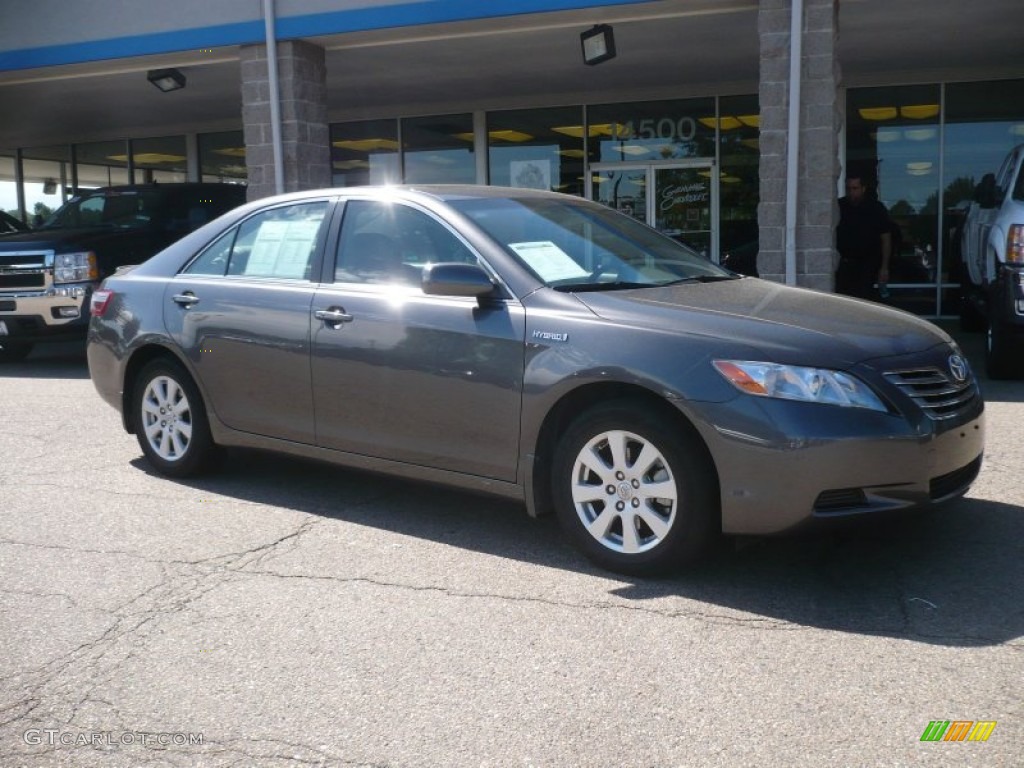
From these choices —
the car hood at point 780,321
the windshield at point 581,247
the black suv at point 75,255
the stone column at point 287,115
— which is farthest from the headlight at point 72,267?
the car hood at point 780,321

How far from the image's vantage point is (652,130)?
16547 millimetres

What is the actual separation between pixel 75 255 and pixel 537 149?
817cm

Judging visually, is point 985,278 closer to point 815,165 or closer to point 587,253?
point 815,165

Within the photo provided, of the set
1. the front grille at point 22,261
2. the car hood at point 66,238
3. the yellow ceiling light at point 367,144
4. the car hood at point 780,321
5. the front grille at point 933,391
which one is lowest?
the front grille at point 933,391

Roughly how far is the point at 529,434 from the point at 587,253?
1.03 metres

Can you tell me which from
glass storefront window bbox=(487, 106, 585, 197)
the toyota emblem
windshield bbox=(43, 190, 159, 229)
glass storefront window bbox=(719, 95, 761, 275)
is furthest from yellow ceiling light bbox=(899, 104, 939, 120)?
the toyota emblem

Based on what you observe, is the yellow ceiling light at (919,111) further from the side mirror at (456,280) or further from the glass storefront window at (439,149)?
the side mirror at (456,280)

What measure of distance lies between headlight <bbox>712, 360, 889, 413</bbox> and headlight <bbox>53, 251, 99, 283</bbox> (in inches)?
356

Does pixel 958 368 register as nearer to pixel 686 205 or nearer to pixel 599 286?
pixel 599 286

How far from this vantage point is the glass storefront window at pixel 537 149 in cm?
1708

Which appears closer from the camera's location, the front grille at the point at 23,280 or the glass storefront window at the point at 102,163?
the front grille at the point at 23,280

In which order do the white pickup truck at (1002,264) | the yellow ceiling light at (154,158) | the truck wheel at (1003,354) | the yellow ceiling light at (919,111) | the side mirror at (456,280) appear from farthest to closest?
the yellow ceiling light at (154,158)
the yellow ceiling light at (919,111)
the truck wheel at (1003,354)
the white pickup truck at (1002,264)
the side mirror at (456,280)

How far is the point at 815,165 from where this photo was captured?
9.37 metres

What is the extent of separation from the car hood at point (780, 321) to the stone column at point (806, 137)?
4.50m
